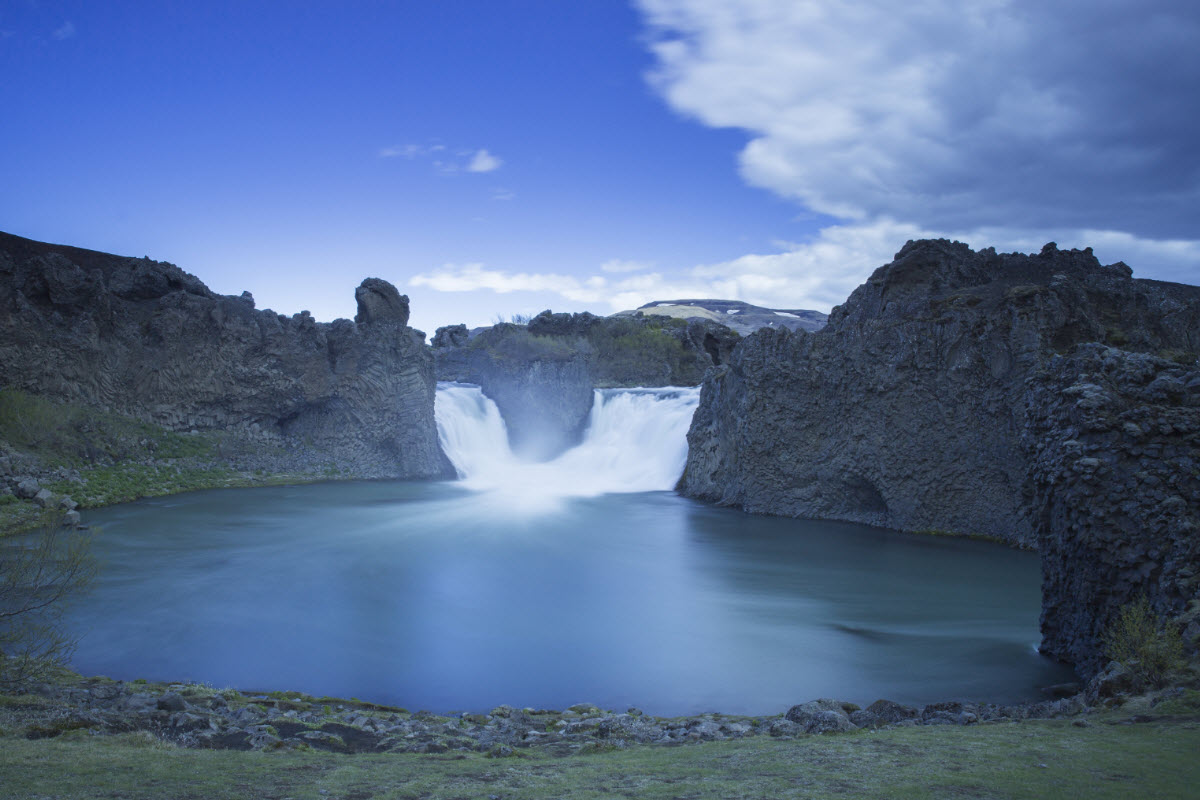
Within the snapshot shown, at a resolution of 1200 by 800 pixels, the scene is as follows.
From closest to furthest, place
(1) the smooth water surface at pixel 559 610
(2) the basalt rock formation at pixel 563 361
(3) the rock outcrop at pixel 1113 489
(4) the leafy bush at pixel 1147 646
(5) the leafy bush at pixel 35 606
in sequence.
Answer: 1. (4) the leafy bush at pixel 1147 646
2. (5) the leafy bush at pixel 35 606
3. (3) the rock outcrop at pixel 1113 489
4. (1) the smooth water surface at pixel 559 610
5. (2) the basalt rock formation at pixel 563 361

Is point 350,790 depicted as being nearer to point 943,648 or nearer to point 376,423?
point 943,648

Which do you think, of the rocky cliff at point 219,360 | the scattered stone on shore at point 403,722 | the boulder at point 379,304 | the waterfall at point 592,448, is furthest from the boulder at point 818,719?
the boulder at point 379,304

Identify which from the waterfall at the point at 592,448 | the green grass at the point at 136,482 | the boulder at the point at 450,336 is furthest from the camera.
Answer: the boulder at the point at 450,336

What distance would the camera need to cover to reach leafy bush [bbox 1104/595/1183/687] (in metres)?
8.43

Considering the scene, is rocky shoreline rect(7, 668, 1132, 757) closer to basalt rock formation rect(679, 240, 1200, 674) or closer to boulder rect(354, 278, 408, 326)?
basalt rock formation rect(679, 240, 1200, 674)

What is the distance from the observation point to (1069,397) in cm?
1215

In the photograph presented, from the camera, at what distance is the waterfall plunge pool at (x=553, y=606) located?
13.1m

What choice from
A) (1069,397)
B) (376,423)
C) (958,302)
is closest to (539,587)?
(1069,397)

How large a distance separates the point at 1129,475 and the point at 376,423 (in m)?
37.2

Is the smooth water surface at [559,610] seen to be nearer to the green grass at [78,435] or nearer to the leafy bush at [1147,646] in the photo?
the leafy bush at [1147,646]

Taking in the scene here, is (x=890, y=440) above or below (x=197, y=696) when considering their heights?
above

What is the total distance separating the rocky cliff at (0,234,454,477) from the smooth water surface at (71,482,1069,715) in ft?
29.7

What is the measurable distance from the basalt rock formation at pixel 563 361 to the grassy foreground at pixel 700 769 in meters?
40.1

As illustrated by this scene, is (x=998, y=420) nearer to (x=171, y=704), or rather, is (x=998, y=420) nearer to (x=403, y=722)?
(x=403, y=722)
